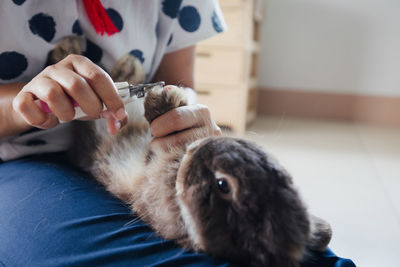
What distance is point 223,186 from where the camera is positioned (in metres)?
0.48

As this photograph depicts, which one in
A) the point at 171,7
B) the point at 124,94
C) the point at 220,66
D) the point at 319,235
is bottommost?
the point at 220,66

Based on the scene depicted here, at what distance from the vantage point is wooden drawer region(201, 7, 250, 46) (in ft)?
6.83

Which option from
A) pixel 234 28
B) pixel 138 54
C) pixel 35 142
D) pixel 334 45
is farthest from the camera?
pixel 334 45

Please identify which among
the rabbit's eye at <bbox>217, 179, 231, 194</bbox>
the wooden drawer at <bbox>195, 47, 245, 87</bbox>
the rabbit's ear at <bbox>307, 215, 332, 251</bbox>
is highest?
the rabbit's eye at <bbox>217, 179, 231, 194</bbox>

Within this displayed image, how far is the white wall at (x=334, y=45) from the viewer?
2.51 m

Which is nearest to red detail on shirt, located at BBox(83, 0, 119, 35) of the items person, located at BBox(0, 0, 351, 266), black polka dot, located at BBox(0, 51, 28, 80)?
person, located at BBox(0, 0, 351, 266)

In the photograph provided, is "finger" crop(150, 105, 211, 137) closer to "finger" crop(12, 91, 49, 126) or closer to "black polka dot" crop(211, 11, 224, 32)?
"finger" crop(12, 91, 49, 126)

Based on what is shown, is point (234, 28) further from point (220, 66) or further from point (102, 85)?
point (102, 85)

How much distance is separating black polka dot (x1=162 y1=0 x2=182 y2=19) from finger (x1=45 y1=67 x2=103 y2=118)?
0.42 m

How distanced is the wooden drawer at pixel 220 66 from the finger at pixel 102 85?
172 cm

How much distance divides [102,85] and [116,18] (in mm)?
329

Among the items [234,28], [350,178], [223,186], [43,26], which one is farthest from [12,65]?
[234,28]

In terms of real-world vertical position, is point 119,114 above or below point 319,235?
above

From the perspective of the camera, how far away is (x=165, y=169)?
60 cm
